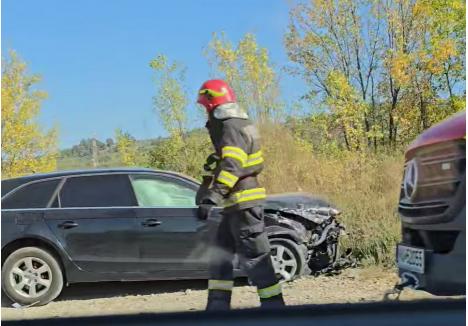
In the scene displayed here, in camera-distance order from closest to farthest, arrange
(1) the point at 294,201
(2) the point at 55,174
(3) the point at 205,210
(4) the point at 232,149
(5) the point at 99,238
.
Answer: (4) the point at 232,149 < (3) the point at 205,210 < (1) the point at 294,201 < (2) the point at 55,174 < (5) the point at 99,238

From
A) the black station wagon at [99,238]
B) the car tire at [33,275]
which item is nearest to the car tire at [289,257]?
the black station wagon at [99,238]

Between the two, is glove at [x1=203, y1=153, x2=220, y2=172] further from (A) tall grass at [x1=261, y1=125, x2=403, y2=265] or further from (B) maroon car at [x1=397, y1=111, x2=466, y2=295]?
(B) maroon car at [x1=397, y1=111, x2=466, y2=295]

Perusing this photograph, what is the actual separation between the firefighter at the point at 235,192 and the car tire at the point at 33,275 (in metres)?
1.88

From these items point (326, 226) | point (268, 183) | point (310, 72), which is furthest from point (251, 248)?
point (326, 226)

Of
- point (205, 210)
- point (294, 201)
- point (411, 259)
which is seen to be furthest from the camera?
point (294, 201)

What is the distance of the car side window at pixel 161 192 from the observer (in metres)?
3.88

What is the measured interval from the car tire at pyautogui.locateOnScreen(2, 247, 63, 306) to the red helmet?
230cm

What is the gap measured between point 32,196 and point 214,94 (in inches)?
91.5

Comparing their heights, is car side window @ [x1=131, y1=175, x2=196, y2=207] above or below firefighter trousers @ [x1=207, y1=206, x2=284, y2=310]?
above

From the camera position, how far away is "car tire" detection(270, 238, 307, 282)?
408 cm

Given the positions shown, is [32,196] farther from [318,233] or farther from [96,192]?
[318,233]

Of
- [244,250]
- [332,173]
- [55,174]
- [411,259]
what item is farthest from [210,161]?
[55,174]

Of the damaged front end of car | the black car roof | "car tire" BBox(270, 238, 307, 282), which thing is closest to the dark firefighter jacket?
the black car roof

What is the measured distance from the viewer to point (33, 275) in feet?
15.2
